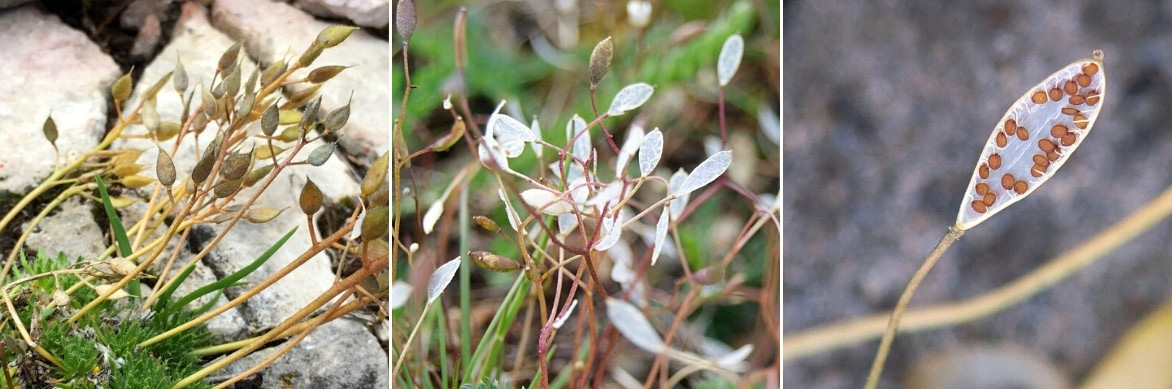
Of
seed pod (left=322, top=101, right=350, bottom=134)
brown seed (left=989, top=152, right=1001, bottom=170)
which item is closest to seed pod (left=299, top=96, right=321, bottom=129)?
seed pod (left=322, top=101, right=350, bottom=134)

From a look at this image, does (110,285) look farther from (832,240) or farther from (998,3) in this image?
(998,3)

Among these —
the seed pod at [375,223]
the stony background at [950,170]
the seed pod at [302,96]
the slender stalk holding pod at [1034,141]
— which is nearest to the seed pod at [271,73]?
the seed pod at [302,96]

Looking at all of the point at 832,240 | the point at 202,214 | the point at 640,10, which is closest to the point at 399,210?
the point at 202,214

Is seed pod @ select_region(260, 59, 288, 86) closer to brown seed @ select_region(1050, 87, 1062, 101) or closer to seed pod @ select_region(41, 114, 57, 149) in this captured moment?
seed pod @ select_region(41, 114, 57, 149)

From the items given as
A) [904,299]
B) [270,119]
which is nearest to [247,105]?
[270,119]

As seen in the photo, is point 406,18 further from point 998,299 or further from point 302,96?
point 998,299

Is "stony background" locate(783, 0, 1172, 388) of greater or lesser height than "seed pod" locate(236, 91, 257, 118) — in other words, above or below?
above
